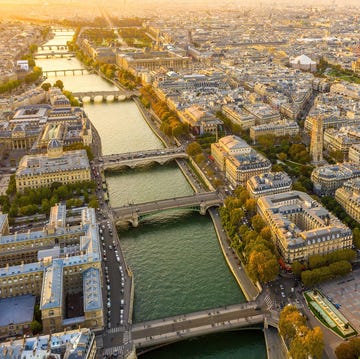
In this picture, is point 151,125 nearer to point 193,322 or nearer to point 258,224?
point 258,224

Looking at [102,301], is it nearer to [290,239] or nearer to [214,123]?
[290,239]

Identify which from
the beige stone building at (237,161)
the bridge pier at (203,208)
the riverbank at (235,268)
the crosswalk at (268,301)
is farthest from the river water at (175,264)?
the beige stone building at (237,161)

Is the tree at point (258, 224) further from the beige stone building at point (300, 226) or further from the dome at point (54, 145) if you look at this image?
the dome at point (54, 145)

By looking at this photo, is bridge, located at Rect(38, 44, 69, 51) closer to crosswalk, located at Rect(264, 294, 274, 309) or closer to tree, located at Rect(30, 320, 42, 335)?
tree, located at Rect(30, 320, 42, 335)

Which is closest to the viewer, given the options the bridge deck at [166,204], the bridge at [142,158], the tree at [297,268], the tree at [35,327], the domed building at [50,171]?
the tree at [35,327]

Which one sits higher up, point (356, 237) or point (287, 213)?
point (287, 213)

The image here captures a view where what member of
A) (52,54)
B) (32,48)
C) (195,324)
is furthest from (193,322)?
(32,48)
